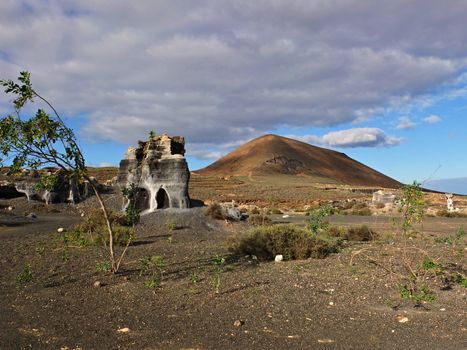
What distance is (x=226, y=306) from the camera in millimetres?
7883

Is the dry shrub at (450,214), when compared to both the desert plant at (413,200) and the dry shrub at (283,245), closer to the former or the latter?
the dry shrub at (283,245)

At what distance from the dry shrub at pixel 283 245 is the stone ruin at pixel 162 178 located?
1272cm

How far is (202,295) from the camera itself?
8547 millimetres

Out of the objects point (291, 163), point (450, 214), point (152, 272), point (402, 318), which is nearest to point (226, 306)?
point (402, 318)

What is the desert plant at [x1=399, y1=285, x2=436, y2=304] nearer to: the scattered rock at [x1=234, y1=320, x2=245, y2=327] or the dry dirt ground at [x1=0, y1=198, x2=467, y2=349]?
the dry dirt ground at [x1=0, y1=198, x2=467, y2=349]

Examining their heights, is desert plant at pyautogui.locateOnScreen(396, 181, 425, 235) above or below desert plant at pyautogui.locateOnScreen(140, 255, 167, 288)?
above

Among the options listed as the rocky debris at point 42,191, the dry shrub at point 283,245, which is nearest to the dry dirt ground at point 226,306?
the dry shrub at point 283,245

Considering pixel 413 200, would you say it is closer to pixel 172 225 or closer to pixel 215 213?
pixel 172 225

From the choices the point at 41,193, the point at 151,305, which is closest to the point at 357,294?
the point at 151,305

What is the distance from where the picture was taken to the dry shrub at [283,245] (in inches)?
479

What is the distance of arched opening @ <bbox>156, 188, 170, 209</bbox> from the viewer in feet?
86.1

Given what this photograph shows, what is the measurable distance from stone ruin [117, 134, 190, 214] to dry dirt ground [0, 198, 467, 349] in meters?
12.9

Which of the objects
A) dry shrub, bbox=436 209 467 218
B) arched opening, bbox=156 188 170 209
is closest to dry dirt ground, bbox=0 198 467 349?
arched opening, bbox=156 188 170 209

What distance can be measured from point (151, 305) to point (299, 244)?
211 inches
